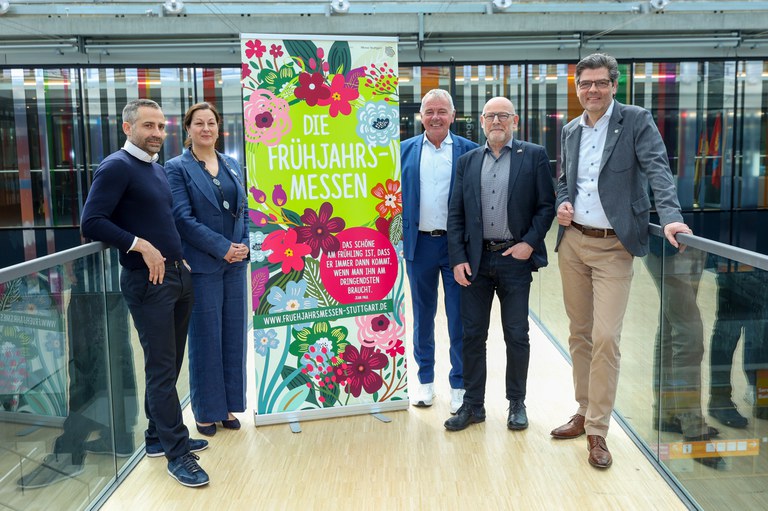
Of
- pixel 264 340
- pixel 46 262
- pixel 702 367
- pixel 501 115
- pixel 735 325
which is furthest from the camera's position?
pixel 264 340

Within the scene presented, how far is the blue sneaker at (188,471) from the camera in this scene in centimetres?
295

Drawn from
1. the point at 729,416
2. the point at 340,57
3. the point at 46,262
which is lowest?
the point at 729,416

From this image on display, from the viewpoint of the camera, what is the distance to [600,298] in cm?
306

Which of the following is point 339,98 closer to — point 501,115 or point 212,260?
point 501,115

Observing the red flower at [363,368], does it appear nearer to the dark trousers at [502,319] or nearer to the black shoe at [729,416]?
the dark trousers at [502,319]

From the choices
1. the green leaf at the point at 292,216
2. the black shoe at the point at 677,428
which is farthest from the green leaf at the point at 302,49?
the black shoe at the point at 677,428

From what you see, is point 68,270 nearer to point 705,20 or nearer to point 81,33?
point 81,33

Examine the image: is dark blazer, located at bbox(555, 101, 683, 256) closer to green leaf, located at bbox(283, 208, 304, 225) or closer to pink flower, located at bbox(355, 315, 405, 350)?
pink flower, located at bbox(355, 315, 405, 350)

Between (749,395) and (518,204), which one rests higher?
(518,204)

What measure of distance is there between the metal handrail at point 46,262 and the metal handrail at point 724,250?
7.25ft

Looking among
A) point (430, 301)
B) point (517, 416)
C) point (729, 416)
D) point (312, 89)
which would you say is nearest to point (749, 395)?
point (729, 416)

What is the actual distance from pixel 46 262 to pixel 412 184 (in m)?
1.93

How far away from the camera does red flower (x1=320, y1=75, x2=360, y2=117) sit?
139 inches

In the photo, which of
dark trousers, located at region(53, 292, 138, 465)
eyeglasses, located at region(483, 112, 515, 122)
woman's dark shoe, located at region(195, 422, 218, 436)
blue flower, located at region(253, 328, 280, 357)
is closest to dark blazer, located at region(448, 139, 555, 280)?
eyeglasses, located at region(483, 112, 515, 122)
